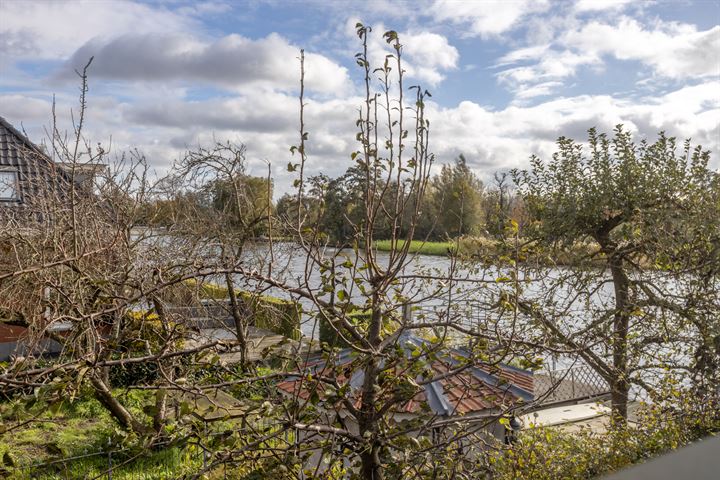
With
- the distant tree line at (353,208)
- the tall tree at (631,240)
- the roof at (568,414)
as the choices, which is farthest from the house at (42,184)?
the roof at (568,414)

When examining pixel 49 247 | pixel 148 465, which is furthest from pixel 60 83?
pixel 148 465

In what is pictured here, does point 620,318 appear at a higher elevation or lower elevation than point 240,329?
lower

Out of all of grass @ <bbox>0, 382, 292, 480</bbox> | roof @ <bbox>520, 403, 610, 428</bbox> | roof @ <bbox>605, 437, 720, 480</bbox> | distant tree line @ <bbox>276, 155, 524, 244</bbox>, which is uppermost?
distant tree line @ <bbox>276, 155, 524, 244</bbox>

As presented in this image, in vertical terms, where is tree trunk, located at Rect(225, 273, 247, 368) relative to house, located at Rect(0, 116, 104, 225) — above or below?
below

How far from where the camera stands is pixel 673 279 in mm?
5305

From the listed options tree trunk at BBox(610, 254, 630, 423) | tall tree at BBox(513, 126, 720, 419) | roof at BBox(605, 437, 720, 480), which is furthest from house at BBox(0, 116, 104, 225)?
tree trunk at BBox(610, 254, 630, 423)

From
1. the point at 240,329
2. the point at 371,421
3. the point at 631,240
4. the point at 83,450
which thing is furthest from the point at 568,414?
the point at 371,421

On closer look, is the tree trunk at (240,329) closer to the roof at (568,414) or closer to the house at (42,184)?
the house at (42,184)

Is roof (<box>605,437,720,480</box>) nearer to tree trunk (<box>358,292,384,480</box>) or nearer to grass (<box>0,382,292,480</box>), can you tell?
tree trunk (<box>358,292,384,480</box>)

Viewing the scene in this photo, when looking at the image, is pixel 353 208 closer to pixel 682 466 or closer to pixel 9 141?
pixel 682 466

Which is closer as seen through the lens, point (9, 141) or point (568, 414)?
point (568, 414)

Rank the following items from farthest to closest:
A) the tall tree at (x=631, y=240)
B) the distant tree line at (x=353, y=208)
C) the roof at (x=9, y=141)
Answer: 1. the roof at (x=9, y=141)
2. the tall tree at (x=631, y=240)
3. the distant tree line at (x=353, y=208)

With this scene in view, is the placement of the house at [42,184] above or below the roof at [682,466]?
above

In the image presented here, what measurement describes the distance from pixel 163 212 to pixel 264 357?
16.6ft
